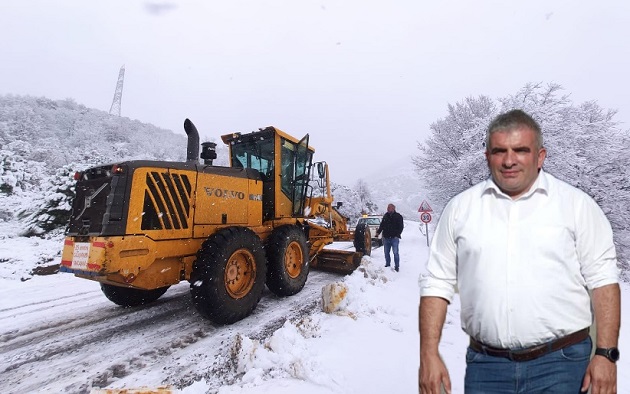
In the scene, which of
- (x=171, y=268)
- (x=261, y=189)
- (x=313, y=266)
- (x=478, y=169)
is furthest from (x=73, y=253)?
(x=478, y=169)

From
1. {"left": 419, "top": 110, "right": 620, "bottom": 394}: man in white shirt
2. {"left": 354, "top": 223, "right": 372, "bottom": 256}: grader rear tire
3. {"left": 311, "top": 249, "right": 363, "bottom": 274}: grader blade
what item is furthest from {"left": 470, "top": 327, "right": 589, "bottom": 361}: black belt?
{"left": 354, "top": 223, "right": 372, "bottom": 256}: grader rear tire

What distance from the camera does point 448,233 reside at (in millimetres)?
1641

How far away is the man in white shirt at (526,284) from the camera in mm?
1368

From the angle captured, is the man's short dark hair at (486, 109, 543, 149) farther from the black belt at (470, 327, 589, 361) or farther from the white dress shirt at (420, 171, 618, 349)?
the black belt at (470, 327, 589, 361)

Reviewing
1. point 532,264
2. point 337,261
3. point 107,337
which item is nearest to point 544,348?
point 532,264

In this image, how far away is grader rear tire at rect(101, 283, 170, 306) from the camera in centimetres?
509

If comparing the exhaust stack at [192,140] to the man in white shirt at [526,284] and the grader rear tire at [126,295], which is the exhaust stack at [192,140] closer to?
the grader rear tire at [126,295]

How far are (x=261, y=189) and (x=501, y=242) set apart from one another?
5051 millimetres

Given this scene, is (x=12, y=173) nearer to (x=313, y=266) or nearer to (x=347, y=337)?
(x=313, y=266)

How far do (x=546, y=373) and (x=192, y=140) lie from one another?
5.31 metres

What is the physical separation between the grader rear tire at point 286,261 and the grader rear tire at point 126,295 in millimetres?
2024

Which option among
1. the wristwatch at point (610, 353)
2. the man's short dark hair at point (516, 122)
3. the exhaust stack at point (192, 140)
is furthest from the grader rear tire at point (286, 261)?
the wristwatch at point (610, 353)

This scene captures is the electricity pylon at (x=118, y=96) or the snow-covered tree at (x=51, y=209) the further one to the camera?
the electricity pylon at (x=118, y=96)

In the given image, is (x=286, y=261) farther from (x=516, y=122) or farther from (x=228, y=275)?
(x=516, y=122)
